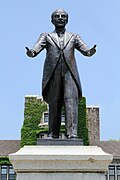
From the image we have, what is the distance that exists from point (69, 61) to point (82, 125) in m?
34.7

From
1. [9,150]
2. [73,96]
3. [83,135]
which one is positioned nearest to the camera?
[73,96]

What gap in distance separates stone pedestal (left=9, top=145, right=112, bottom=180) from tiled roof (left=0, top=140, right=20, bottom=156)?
37.8m

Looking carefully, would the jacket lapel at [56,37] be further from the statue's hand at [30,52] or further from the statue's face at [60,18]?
the statue's hand at [30,52]

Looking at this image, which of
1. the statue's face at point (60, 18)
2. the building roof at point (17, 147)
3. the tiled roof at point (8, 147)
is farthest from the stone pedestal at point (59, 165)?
the tiled roof at point (8, 147)

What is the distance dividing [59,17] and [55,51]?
23.4 inches

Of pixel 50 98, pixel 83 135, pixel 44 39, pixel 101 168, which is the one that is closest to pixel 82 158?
pixel 101 168

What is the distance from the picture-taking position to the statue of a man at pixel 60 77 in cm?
677

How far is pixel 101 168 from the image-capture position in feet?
19.6

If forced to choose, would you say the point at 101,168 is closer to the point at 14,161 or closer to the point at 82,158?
the point at 82,158

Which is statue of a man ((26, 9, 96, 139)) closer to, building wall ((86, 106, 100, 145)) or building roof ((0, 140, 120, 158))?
building roof ((0, 140, 120, 158))

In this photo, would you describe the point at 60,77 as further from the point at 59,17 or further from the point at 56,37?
the point at 59,17

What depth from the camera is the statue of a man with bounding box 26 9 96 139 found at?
6773 millimetres

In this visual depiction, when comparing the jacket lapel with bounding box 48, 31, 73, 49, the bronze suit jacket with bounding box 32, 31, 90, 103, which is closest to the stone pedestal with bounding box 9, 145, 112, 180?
the bronze suit jacket with bounding box 32, 31, 90, 103

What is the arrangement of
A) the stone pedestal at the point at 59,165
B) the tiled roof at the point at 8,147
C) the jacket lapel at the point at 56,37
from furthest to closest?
the tiled roof at the point at 8,147 → the jacket lapel at the point at 56,37 → the stone pedestal at the point at 59,165
